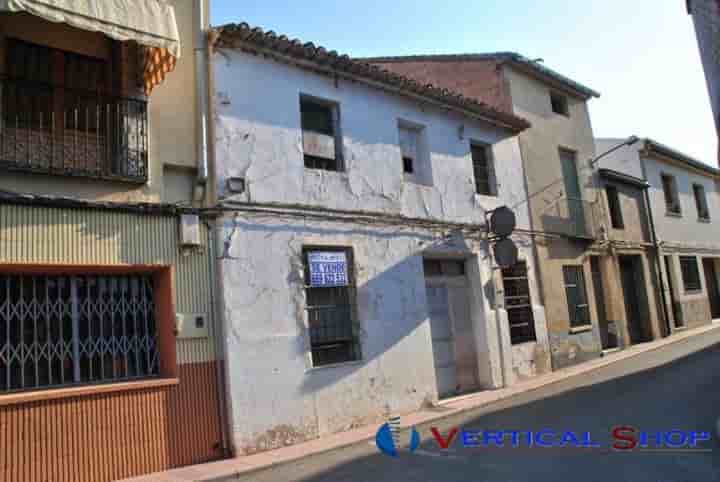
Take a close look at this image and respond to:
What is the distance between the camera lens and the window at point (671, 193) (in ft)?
63.9

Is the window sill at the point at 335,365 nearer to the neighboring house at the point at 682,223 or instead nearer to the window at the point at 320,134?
the window at the point at 320,134

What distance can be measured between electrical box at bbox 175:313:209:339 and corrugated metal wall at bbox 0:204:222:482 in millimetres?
70

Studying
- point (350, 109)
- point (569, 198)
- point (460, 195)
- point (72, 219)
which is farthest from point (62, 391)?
point (569, 198)

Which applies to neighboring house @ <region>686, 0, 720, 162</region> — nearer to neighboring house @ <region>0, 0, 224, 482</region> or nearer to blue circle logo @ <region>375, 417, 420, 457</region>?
blue circle logo @ <region>375, 417, 420, 457</region>

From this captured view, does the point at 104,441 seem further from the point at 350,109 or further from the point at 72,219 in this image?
the point at 350,109

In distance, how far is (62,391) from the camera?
5.46m

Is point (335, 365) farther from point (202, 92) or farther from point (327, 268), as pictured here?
point (202, 92)

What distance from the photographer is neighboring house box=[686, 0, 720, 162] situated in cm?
355

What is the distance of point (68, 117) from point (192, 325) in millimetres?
2792

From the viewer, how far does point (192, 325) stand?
6.44 metres

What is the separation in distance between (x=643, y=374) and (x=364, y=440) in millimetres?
6360

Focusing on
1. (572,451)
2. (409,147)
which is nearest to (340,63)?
(409,147)

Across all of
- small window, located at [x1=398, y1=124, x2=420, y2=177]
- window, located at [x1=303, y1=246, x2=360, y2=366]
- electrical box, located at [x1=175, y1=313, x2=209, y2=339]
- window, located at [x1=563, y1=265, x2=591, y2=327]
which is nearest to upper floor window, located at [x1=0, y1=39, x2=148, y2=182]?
electrical box, located at [x1=175, y1=313, x2=209, y2=339]

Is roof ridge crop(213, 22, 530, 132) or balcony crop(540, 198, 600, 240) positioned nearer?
roof ridge crop(213, 22, 530, 132)
